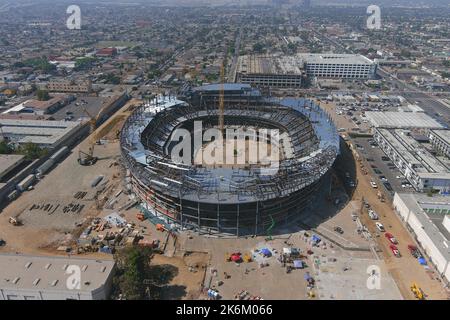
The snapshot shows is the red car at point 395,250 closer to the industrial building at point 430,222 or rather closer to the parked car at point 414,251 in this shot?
the parked car at point 414,251

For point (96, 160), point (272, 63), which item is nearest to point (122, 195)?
point (96, 160)

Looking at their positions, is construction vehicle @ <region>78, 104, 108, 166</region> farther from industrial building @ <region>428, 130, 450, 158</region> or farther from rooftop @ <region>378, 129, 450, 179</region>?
industrial building @ <region>428, 130, 450, 158</region>

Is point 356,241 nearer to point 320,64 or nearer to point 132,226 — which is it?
point 132,226

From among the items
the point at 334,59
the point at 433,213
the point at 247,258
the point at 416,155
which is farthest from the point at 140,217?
the point at 334,59

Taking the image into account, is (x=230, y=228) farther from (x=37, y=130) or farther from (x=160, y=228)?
(x=37, y=130)

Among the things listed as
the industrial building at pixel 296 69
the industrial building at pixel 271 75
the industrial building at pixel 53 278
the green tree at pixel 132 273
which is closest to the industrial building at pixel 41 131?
the industrial building at pixel 53 278

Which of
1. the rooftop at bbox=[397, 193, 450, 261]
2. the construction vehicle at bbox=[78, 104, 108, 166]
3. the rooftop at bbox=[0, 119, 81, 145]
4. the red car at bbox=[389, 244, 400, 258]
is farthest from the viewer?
the rooftop at bbox=[0, 119, 81, 145]

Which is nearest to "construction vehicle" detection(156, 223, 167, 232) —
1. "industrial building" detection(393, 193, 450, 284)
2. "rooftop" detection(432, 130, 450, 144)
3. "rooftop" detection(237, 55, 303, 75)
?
"industrial building" detection(393, 193, 450, 284)
